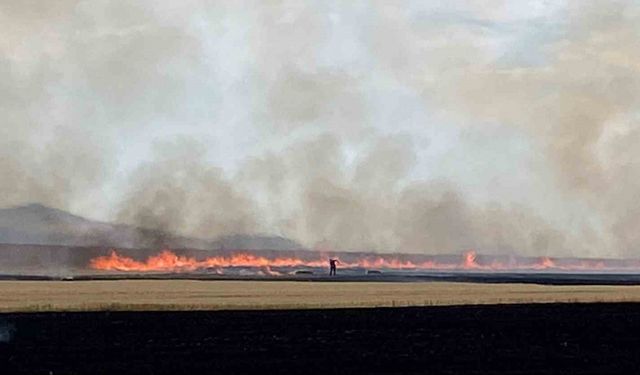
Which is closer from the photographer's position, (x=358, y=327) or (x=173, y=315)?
(x=358, y=327)

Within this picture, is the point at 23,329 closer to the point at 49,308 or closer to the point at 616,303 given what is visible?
the point at 49,308

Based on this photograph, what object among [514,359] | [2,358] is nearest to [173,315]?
[2,358]

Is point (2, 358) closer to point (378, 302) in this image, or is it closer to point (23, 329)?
point (23, 329)

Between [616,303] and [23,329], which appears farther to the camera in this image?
[616,303]

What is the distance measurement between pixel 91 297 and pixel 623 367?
74.7 m

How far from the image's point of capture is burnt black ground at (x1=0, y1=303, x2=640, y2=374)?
1775 inches

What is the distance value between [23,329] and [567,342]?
35.0 m

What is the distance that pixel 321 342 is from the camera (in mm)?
57125

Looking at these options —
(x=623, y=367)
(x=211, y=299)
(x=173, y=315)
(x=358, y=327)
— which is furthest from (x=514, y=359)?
(x=211, y=299)

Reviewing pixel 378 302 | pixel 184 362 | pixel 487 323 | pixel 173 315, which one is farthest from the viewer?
pixel 378 302

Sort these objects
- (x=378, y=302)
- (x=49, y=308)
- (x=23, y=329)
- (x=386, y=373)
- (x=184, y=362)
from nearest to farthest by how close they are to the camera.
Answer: (x=386, y=373)
(x=184, y=362)
(x=23, y=329)
(x=49, y=308)
(x=378, y=302)

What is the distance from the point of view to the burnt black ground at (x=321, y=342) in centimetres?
4509

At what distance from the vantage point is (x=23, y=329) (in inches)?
2653

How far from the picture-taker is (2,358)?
159 feet
